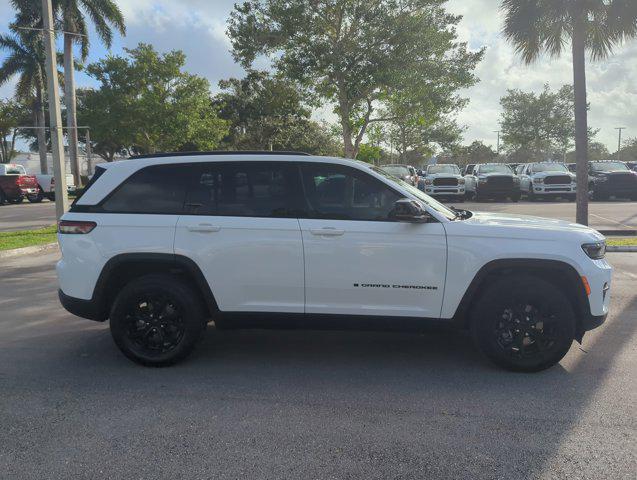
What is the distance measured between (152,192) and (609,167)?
2422 cm

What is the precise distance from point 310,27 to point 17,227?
1262 cm

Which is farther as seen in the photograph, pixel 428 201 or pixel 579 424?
pixel 428 201

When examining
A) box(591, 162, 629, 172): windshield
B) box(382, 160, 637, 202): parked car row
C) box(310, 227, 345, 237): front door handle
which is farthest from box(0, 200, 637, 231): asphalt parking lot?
box(310, 227, 345, 237): front door handle

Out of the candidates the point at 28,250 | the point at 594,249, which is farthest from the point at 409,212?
the point at 28,250

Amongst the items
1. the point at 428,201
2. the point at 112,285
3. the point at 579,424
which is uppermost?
the point at 428,201

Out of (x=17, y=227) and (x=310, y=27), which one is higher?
(x=310, y=27)

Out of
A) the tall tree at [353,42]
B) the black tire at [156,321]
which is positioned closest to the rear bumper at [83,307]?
the black tire at [156,321]

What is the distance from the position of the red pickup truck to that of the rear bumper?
25.1 metres

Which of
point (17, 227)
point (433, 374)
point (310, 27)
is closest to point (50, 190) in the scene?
point (17, 227)

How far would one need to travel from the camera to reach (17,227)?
15.8m

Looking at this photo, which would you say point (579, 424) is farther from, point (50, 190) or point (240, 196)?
point (50, 190)

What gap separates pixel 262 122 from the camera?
44531 mm

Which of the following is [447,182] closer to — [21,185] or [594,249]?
[594,249]

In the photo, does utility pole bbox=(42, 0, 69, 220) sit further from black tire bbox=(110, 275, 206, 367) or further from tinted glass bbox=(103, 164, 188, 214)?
black tire bbox=(110, 275, 206, 367)
